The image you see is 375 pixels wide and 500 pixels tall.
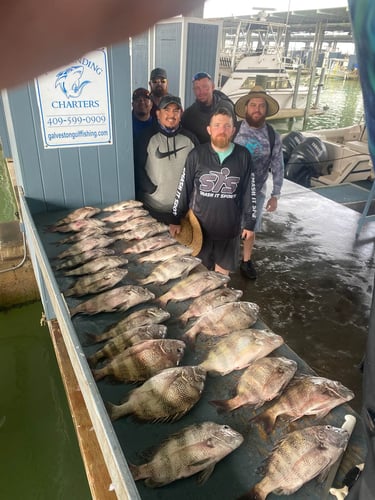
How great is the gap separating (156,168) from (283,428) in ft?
9.05

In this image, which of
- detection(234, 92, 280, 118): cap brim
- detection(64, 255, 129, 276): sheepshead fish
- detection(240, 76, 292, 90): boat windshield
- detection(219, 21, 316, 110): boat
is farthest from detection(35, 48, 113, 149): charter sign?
detection(240, 76, 292, 90): boat windshield

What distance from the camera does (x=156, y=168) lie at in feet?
11.9

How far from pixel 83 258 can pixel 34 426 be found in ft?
8.68

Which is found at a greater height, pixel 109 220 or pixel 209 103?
pixel 209 103

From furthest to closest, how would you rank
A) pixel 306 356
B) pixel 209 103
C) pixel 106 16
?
pixel 209 103 → pixel 306 356 → pixel 106 16

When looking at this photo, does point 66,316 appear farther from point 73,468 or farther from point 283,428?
point 73,468

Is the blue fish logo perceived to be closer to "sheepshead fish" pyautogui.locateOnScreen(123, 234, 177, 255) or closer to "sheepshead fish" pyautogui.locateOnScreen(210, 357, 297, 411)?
"sheepshead fish" pyautogui.locateOnScreen(123, 234, 177, 255)

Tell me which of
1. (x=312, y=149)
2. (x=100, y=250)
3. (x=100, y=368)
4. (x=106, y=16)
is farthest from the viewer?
(x=312, y=149)

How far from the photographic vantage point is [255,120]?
3.89 m

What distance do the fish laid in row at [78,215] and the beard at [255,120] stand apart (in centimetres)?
189

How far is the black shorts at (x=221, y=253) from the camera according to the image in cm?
356

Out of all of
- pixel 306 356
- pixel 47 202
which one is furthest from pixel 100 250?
pixel 306 356

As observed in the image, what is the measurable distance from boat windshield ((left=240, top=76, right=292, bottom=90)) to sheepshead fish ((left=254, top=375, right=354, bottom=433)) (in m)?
20.5

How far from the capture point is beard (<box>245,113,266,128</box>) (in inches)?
153
